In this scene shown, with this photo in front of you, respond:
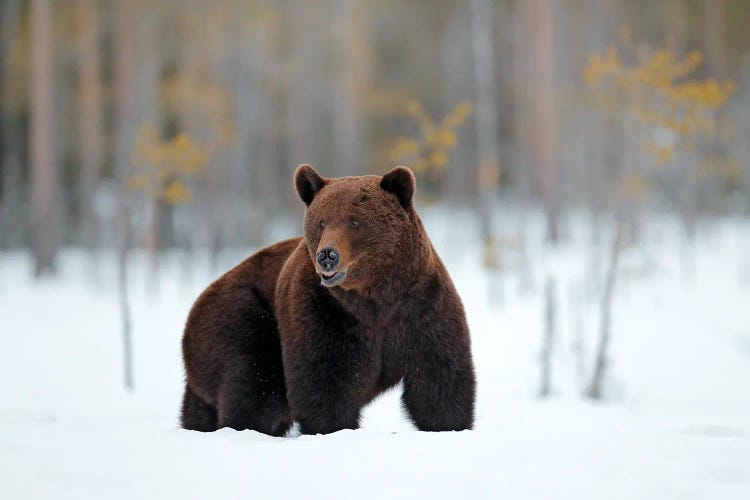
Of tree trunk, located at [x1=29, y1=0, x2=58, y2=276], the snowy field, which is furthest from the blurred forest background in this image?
the snowy field

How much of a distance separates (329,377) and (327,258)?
0.69 m

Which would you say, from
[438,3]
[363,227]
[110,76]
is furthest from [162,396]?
[438,3]

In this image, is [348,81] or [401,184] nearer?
[401,184]

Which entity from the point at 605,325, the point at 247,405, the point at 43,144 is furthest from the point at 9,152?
the point at 247,405

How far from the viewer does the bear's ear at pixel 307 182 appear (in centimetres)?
421

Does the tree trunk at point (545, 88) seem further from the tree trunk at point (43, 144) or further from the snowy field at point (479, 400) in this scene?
the tree trunk at point (43, 144)

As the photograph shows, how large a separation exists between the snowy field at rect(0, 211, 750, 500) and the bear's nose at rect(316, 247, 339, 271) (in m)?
0.82

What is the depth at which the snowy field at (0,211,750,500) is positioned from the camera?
3.32m

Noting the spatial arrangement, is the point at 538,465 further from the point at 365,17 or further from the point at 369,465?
the point at 365,17

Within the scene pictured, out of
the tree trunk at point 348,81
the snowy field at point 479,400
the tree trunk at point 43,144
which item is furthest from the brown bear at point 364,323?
the tree trunk at point 348,81

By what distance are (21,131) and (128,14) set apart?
5914 millimetres

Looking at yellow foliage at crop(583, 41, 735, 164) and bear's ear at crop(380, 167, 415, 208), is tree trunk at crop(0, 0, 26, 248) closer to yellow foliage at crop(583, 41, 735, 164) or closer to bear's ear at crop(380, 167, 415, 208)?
yellow foliage at crop(583, 41, 735, 164)

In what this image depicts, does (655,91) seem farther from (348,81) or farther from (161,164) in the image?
(348,81)

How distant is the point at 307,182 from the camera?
4.27 meters
